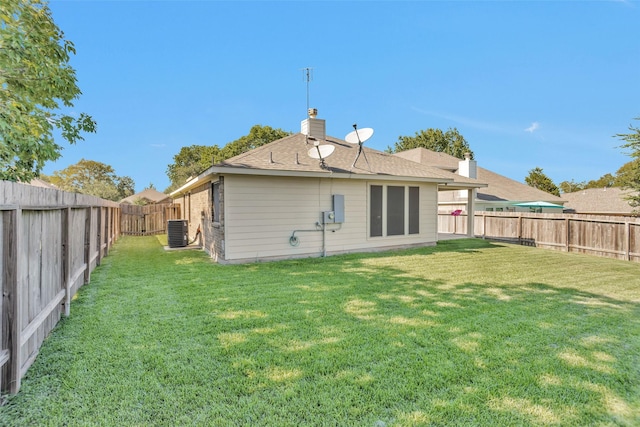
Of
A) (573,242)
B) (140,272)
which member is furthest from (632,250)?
(140,272)

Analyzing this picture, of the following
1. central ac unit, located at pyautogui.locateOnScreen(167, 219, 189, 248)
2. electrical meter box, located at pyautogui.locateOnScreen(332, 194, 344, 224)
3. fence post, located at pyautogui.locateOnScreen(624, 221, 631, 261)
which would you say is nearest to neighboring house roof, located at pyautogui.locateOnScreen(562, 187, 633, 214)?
fence post, located at pyautogui.locateOnScreen(624, 221, 631, 261)

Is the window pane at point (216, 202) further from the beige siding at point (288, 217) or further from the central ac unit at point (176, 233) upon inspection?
the central ac unit at point (176, 233)

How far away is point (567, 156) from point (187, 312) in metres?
31.4

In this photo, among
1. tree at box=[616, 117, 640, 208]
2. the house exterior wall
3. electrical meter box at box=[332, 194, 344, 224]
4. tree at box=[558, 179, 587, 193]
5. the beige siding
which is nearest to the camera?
the beige siding

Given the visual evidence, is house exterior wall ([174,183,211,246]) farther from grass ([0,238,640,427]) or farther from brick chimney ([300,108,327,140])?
grass ([0,238,640,427])

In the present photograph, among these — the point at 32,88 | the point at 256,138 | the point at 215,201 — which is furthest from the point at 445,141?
the point at 32,88

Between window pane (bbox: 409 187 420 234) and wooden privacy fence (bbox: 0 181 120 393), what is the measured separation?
9.13m

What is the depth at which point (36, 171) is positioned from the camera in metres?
6.05

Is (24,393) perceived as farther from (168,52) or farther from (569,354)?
(168,52)

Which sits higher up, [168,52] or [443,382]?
[168,52]

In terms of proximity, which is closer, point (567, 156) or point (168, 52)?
point (168, 52)

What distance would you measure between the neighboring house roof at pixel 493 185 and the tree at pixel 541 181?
61.4ft

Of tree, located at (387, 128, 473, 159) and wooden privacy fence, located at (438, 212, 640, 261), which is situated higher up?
tree, located at (387, 128, 473, 159)

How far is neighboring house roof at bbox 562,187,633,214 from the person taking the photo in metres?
24.2
